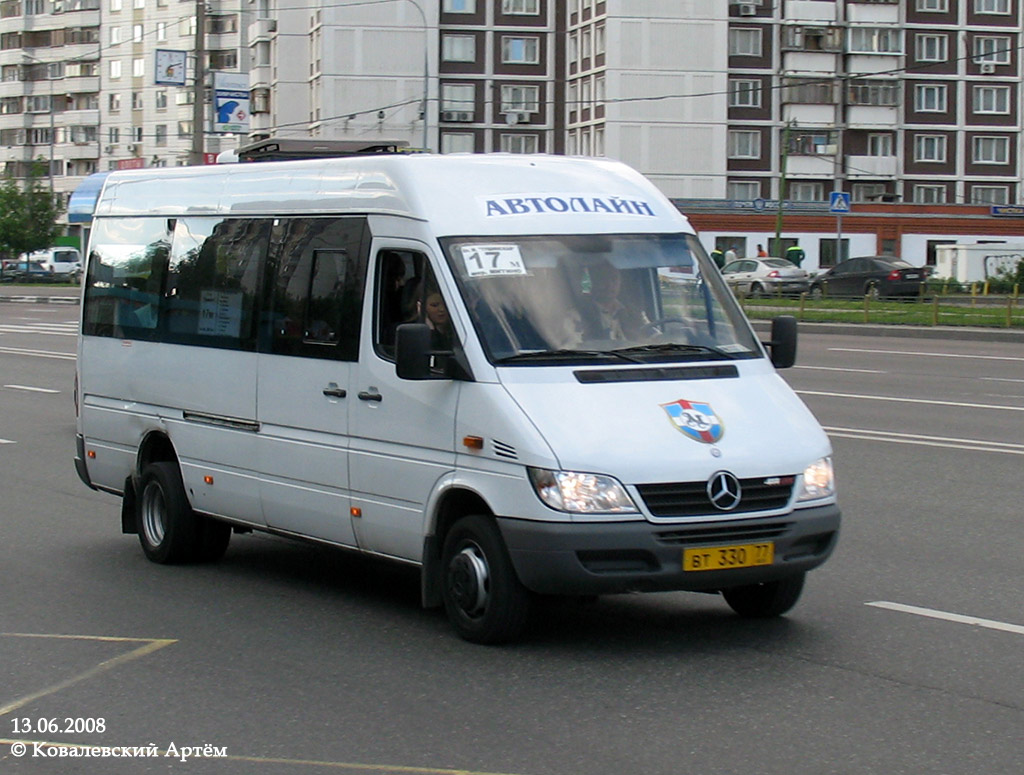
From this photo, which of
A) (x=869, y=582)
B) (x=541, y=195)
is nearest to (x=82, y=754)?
(x=541, y=195)

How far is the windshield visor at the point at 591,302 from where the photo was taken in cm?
732

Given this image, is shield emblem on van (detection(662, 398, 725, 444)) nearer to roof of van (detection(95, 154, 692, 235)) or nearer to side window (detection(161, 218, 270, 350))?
roof of van (detection(95, 154, 692, 235))

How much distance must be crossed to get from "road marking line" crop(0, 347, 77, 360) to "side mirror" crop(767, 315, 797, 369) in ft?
73.7

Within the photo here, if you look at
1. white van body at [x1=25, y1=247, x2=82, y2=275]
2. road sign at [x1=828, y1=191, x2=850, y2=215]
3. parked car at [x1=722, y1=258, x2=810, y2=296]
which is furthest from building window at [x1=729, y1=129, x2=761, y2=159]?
road sign at [x1=828, y1=191, x2=850, y2=215]

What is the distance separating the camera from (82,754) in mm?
5586

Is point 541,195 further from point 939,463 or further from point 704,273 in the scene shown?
point 939,463

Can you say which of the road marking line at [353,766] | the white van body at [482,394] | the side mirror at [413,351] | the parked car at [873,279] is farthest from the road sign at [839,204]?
the road marking line at [353,766]

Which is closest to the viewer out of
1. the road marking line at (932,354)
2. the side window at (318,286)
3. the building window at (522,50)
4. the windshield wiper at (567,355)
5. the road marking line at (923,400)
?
the windshield wiper at (567,355)

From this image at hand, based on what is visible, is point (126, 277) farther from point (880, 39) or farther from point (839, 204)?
point (880, 39)

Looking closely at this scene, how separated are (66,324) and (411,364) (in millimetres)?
36464

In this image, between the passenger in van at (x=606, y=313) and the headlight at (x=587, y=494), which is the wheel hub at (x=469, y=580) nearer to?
the headlight at (x=587, y=494)

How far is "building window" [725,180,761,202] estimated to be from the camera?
83938 mm

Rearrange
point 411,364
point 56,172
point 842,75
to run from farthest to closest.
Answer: point 56,172 → point 842,75 → point 411,364

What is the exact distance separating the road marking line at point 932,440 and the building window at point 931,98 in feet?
244
